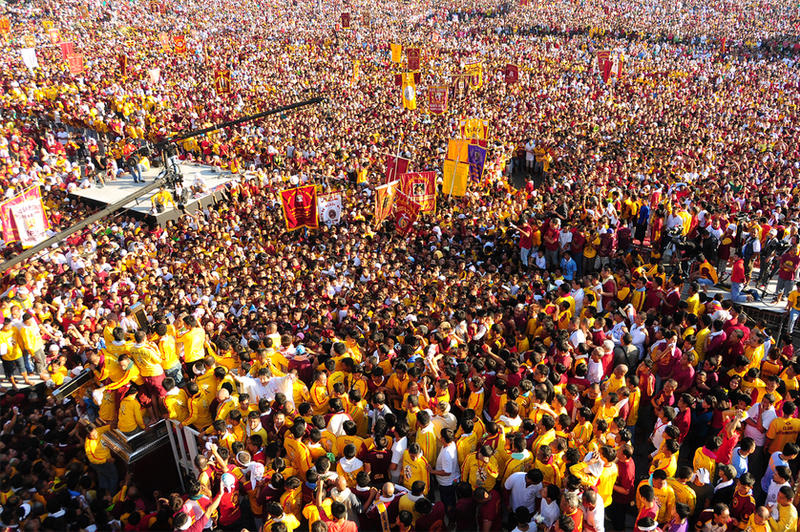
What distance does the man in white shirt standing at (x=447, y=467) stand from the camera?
17.4 ft

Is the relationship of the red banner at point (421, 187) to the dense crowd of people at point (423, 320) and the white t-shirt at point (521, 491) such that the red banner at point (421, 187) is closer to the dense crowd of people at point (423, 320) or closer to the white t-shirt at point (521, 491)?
the dense crowd of people at point (423, 320)

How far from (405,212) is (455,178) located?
1787 mm

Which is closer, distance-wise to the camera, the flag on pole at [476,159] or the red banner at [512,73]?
the flag on pole at [476,159]

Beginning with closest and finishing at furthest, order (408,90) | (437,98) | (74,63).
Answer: (437,98), (408,90), (74,63)

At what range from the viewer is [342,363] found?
6.77m

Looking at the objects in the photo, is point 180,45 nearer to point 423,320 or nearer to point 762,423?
point 423,320

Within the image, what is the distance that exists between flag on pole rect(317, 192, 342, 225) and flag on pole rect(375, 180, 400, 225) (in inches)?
42.7

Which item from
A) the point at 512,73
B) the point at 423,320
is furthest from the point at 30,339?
the point at 512,73

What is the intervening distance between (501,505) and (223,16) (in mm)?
54235

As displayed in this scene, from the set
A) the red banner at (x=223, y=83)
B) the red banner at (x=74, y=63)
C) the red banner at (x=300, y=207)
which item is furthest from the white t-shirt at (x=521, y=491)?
the red banner at (x=74, y=63)

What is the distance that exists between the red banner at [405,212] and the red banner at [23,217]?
24.2 feet

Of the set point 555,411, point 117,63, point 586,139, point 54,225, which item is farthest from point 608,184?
point 117,63

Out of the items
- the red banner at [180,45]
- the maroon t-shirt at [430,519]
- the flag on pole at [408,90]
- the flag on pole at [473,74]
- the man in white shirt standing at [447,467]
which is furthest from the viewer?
the red banner at [180,45]

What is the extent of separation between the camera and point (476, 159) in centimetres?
1459
